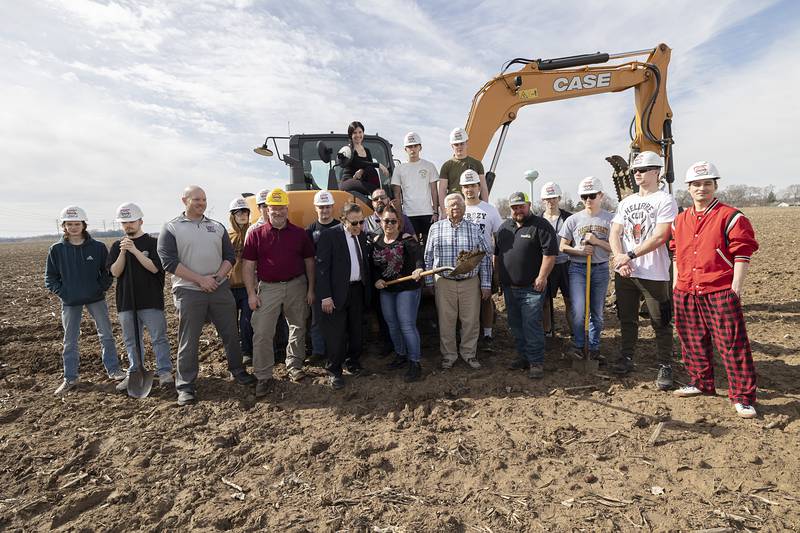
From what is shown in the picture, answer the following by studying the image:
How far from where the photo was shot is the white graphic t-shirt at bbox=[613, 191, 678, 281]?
4.06 metres

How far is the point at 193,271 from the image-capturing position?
4.36 meters

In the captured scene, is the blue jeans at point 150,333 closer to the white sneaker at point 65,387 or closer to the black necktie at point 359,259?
the white sneaker at point 65,387

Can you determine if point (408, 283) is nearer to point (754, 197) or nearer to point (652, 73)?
point (652, 73)

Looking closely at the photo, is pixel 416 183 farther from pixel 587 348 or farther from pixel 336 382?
pixel 587 348

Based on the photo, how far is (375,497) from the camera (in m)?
2.81

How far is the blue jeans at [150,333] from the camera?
4.59m

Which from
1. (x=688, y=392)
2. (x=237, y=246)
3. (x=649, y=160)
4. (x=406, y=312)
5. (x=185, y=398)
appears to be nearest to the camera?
(x=688, y=392)

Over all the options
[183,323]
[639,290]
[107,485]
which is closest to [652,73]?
[639,290]

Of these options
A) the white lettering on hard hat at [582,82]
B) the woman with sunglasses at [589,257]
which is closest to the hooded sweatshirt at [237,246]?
the woman with sunglasses at [589,257]

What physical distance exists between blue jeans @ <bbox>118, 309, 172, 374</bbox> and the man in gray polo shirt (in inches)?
16.7

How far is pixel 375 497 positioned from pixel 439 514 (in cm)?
44

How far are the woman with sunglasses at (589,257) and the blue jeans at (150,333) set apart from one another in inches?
175

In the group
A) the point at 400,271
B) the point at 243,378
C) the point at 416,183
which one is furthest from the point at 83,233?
the point at 416,183

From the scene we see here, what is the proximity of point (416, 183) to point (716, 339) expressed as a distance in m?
3.51
